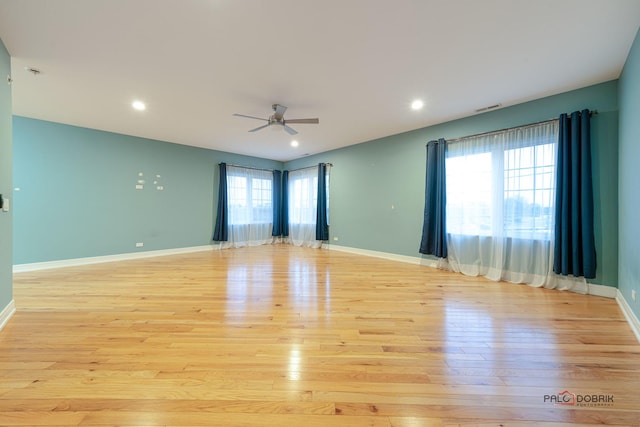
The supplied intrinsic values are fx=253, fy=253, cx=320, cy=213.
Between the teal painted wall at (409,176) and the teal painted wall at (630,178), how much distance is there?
19 cm

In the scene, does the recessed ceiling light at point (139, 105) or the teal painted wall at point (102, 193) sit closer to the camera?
the recessed ceiling light at point (139, 105)

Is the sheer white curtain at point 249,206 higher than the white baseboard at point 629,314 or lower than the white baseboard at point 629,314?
higher

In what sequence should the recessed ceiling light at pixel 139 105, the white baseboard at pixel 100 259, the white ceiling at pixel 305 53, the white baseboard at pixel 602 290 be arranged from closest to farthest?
the white ceiling at pixel 305 53, the white baseboard at pixel 602 290, the recessed ceiling light at pixel 139 105, the white baseboard at pixel 100 259

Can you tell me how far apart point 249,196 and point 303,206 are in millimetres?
1591

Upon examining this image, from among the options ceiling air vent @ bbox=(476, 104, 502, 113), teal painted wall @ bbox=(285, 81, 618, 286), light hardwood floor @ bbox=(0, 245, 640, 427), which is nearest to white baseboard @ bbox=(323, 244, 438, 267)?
teal painted wall @ bbox=(285, 81, 618, 286)

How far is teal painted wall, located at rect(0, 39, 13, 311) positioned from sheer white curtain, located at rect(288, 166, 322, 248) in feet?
18.0

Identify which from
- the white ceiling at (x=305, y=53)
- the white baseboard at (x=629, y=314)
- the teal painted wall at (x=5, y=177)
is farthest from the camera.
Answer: the teal painted wall at (x=5, y=177)

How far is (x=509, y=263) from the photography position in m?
3.87

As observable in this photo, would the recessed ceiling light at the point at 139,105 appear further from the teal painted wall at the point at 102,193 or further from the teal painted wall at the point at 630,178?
the teal painted wall at the point at 630,178

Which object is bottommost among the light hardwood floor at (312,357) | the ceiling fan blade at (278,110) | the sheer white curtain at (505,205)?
the light hardwood floor at (312,357)

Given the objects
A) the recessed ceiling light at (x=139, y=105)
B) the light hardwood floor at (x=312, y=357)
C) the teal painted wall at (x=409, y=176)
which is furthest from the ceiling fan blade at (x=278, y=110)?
the teal painted wall at (x=409, y=176)

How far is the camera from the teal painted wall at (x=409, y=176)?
3117 millimetres

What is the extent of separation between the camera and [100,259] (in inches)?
200

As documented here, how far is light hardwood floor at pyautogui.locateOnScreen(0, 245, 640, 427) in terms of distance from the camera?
1349 millimetres
